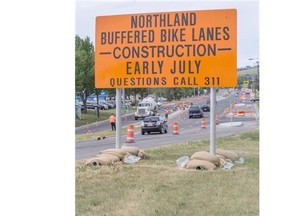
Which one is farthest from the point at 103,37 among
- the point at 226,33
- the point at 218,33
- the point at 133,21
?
the point at 226,33

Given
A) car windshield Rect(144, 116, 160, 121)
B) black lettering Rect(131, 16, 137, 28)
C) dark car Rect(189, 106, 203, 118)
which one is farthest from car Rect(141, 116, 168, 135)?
black lettering Rect(131, 16, 137, 28)

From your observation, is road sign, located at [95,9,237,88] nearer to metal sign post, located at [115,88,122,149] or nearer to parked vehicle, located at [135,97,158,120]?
metal sign post, located at [115,88,122,149]

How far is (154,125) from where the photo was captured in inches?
250

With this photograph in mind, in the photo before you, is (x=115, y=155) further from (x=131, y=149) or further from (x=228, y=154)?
(x=228, y=154)

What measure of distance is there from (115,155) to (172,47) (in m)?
1.72

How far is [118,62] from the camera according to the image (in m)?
6.71

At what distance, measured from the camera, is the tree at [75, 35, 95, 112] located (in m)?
5.95

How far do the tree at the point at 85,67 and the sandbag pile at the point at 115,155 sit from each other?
3.15 feet

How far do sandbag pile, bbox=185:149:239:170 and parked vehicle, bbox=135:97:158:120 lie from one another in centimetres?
84

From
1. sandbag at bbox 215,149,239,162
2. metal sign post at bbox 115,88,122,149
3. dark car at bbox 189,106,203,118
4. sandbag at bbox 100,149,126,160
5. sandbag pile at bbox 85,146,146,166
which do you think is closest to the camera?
dark car at bbox 189,106,203,118

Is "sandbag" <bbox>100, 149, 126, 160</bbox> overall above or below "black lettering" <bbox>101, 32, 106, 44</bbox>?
below
